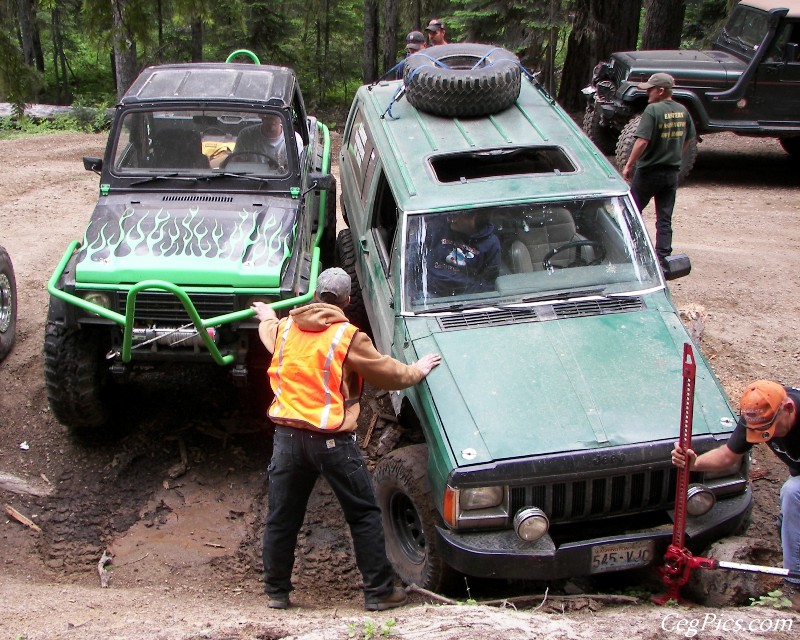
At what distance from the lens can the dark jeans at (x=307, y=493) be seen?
4352 mm

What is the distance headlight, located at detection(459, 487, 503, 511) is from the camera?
417 centimetres

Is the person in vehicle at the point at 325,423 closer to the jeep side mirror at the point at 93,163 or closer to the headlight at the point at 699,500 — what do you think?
the headlight at the point at 699,500

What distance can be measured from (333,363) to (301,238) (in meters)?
2.33

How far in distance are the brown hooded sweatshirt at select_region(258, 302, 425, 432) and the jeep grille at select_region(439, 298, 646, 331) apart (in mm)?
616

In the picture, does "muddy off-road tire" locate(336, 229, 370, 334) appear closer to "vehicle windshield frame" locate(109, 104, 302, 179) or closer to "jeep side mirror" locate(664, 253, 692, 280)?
"vehicle windshield frame" locate(109, 104, 302, 179)

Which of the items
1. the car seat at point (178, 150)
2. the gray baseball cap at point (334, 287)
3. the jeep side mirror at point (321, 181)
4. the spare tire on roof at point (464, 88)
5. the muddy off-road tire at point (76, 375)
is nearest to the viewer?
the gray baseball cap at point (334, 287)

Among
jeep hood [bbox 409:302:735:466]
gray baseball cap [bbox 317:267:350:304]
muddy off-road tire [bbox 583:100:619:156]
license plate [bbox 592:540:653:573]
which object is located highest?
gray baseball cap [bbox 317:267:350:304]

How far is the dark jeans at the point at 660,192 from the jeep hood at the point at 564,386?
310 cm

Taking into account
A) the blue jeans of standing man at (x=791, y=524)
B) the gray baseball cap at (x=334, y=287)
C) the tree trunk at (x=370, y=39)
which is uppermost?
the gray baseball cap at (x=334, y=287)

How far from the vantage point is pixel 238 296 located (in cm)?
569

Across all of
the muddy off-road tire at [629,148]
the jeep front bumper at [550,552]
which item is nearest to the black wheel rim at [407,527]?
the jeep front bumper at [550,552]

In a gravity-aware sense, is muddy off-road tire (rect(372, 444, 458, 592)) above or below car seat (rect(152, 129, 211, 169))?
below

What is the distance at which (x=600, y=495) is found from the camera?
430 centimetres

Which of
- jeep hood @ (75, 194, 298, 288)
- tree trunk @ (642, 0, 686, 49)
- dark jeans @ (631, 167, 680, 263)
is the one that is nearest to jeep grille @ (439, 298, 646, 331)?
jeep hood @ (75, 194, 298, 288)
